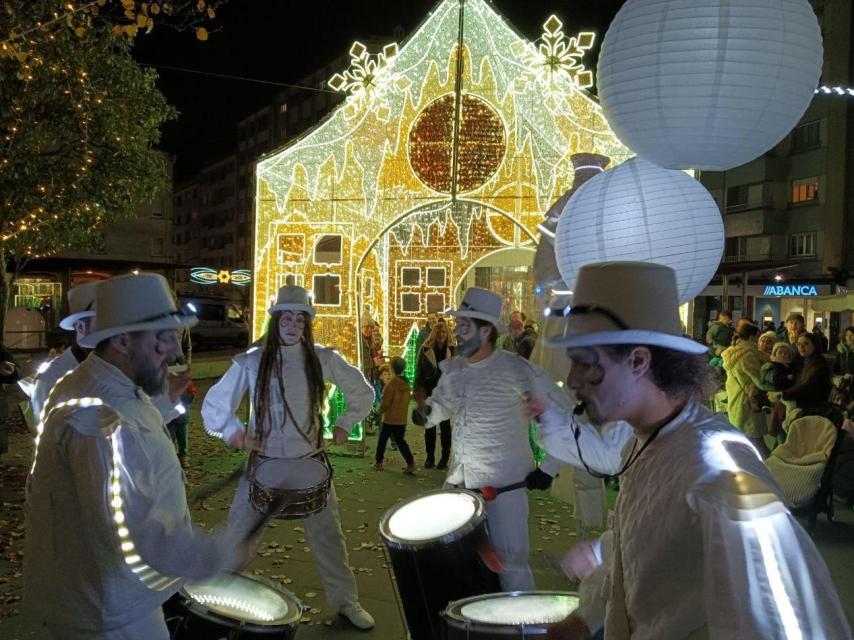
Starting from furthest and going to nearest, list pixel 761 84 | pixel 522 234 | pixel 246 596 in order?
1. pixel 522 234
2. pixel 761 84
3. pixel 246 596

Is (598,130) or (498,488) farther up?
(598,130)

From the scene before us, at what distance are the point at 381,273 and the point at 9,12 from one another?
23.7 feet

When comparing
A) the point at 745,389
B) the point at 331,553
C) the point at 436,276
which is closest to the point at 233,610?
the point at 331,553

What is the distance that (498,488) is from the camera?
4.46 metres

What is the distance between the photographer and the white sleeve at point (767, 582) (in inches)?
56.2

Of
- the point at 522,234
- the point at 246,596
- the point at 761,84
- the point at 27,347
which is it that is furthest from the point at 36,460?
the point at 27,347

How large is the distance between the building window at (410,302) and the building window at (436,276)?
38 centimetres

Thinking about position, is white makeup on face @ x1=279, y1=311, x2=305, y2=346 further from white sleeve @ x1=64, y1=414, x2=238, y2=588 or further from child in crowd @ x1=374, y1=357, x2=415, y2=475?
child in crowd @ x1=374, y1=357, x2=415, y2=475

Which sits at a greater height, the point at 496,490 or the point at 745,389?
the point at 745,389

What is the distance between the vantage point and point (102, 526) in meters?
2.32

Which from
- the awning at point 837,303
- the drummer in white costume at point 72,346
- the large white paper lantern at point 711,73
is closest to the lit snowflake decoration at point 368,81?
the drummer in white costume at point 72,346

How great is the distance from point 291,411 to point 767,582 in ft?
11.6

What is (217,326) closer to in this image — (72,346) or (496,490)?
(72,346)

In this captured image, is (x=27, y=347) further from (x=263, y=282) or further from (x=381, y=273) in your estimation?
(x=263, y=282)
